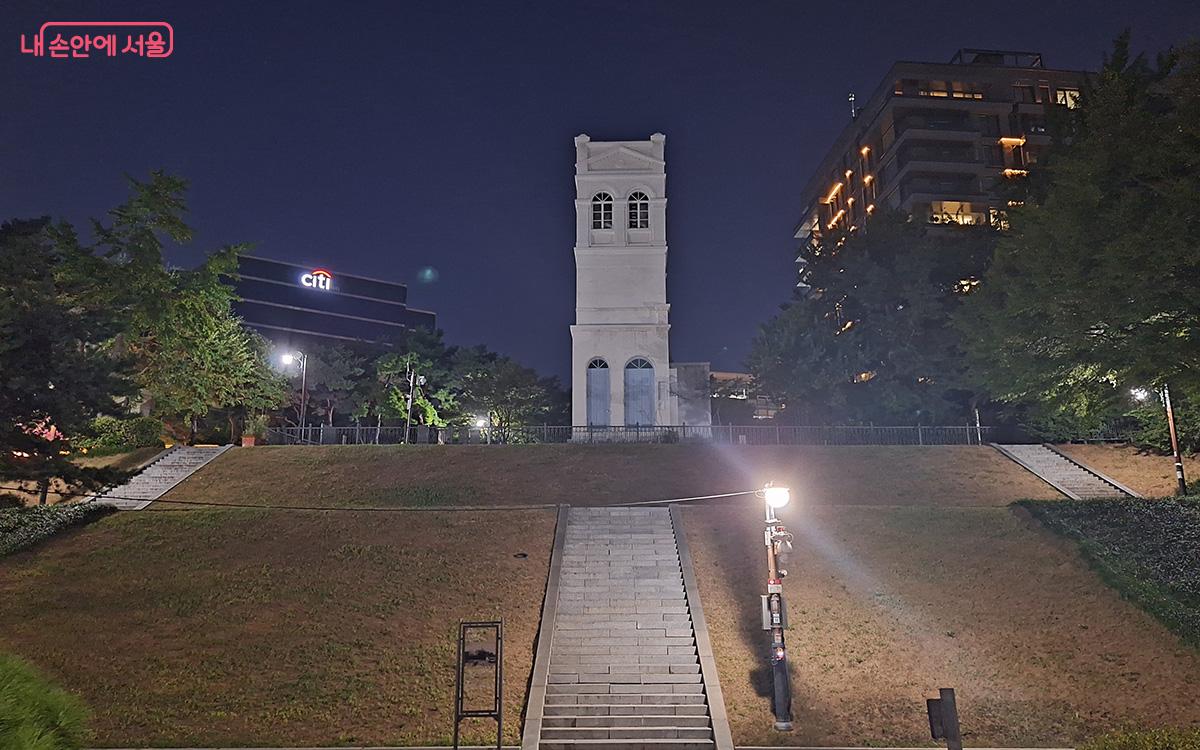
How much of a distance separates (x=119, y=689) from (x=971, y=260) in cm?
3788

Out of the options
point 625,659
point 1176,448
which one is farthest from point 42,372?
point 1176,448

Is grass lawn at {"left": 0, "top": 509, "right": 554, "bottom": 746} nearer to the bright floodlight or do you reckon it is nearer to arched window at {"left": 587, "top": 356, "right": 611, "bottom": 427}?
the bright floodlight

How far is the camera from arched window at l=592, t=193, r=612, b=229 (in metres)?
41.2

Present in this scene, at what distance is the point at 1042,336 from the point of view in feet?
81.7

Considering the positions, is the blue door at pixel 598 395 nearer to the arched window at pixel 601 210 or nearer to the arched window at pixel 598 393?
the arched window at pixel 598 393

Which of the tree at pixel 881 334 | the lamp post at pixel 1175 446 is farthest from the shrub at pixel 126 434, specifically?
the lamp post at pixel 1175 446

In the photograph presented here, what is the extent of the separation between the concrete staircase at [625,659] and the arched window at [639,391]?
664 inches

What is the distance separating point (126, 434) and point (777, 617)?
3282 centimetres

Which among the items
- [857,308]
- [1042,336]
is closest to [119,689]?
[1042,336]

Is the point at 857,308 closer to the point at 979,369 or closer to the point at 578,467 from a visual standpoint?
the point at 979,369

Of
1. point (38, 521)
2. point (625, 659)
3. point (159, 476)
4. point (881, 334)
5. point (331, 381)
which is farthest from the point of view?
point (331, 381)

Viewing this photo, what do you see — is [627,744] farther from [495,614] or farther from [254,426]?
[254,426]

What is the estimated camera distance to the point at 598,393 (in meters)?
38.8

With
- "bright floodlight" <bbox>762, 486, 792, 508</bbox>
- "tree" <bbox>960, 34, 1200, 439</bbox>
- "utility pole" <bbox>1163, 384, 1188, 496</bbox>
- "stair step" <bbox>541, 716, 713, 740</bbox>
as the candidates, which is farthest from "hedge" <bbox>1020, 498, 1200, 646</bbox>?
"stair step" <bbox>541, 716, 713, 740</bbox>
